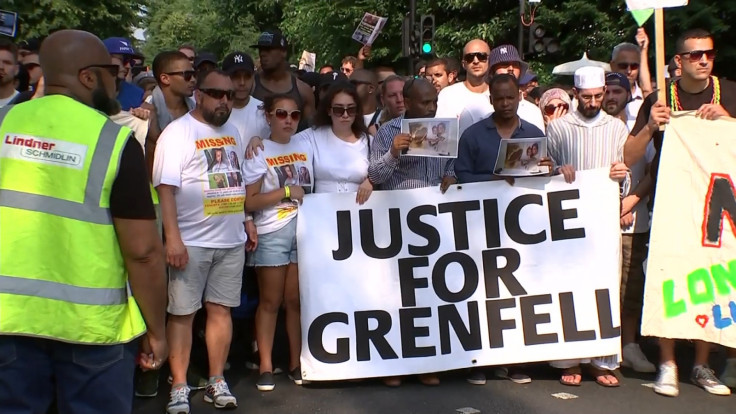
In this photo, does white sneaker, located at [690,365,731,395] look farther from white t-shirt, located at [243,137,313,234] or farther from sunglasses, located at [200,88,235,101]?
sunglasses, located at [200,88,235,101]

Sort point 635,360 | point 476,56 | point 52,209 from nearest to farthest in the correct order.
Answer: point 52,209
point 635,360
point 476,56

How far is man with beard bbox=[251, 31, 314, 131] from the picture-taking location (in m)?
6.34

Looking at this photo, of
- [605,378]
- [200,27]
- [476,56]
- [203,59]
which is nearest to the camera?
[605,378]

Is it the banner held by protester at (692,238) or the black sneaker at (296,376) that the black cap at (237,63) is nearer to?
the black sneaker at (296,376)

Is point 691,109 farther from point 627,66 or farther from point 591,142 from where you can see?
point 627,66

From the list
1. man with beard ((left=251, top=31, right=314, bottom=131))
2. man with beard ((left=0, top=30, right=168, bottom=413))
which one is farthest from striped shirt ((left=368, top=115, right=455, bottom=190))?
man with beard ((left=0, top=30, right=168, bottom=413))

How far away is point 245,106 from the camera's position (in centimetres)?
585

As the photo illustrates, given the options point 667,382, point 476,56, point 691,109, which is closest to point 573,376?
point 667,382

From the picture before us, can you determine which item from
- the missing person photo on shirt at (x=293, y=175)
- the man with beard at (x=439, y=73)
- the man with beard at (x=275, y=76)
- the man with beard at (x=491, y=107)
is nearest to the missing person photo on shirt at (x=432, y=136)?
the missing person photo on shirt at (x=293, y=175)

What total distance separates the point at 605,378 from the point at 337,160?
2312 mm

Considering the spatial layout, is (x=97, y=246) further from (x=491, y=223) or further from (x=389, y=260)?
(x=491, y=223)

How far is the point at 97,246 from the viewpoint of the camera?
2.84 metres

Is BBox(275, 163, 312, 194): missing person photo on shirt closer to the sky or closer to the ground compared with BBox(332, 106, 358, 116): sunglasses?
closer to the ground

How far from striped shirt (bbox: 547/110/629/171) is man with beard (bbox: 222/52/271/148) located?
2.07 metres
